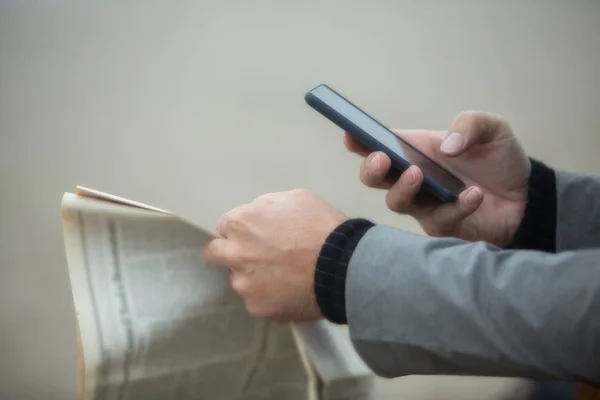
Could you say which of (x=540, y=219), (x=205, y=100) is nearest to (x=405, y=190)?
(x=540, y=219)

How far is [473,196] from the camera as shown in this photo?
0.53 m

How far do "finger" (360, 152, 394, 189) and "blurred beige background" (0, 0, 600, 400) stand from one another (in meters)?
0.26

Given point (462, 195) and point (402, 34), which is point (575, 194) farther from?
point (402, 34)

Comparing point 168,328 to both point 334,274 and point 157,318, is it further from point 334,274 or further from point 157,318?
point 334,274

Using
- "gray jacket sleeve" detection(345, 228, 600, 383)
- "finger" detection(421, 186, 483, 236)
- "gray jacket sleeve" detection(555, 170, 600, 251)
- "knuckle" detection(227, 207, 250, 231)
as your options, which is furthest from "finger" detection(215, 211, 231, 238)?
"gray jacket sleeve" detection(555, 170, 600, 251)

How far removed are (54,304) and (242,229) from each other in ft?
1.35

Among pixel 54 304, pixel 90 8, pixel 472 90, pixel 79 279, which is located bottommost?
pixel 54 304

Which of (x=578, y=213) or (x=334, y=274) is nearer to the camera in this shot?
(x=334, y=274)

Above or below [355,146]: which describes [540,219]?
below

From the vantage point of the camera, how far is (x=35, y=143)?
68 centimetres

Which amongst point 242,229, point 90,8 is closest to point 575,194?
point 242,229

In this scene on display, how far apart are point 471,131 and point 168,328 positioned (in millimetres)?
373

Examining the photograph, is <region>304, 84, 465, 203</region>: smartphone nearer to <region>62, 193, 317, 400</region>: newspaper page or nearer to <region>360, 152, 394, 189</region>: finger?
<region>360, 152, 394, 189</region>: finger

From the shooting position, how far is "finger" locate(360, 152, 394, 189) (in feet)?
1.60
